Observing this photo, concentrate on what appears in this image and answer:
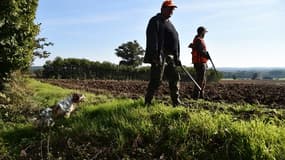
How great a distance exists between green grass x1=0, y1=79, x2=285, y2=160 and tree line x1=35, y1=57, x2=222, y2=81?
96.8ft

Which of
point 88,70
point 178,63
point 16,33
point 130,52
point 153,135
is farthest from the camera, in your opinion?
point 130,52

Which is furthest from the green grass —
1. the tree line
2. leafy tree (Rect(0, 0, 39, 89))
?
the tree line

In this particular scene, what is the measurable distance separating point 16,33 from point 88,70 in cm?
2661

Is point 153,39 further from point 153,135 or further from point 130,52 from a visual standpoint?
point 130,52

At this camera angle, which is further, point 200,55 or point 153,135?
point 200,55

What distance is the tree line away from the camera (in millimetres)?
39281

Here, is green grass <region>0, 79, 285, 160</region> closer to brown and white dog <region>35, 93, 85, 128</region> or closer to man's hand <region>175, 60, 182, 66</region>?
brown and white dog <region>35, 93, 85, 128</region>

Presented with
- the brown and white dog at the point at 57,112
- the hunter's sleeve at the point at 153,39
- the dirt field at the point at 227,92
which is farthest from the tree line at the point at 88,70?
the hunter's sleeve at the point at 153,39

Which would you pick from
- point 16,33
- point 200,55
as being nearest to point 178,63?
point 200,55

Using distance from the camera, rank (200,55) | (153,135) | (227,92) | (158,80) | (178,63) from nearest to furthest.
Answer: (153,135), (158,80), (178,63), (200,55), (227,92)

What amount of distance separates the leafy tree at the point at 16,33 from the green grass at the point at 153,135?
151 inches

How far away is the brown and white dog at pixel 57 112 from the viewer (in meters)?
9.30

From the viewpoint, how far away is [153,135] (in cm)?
780

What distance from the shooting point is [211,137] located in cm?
739
